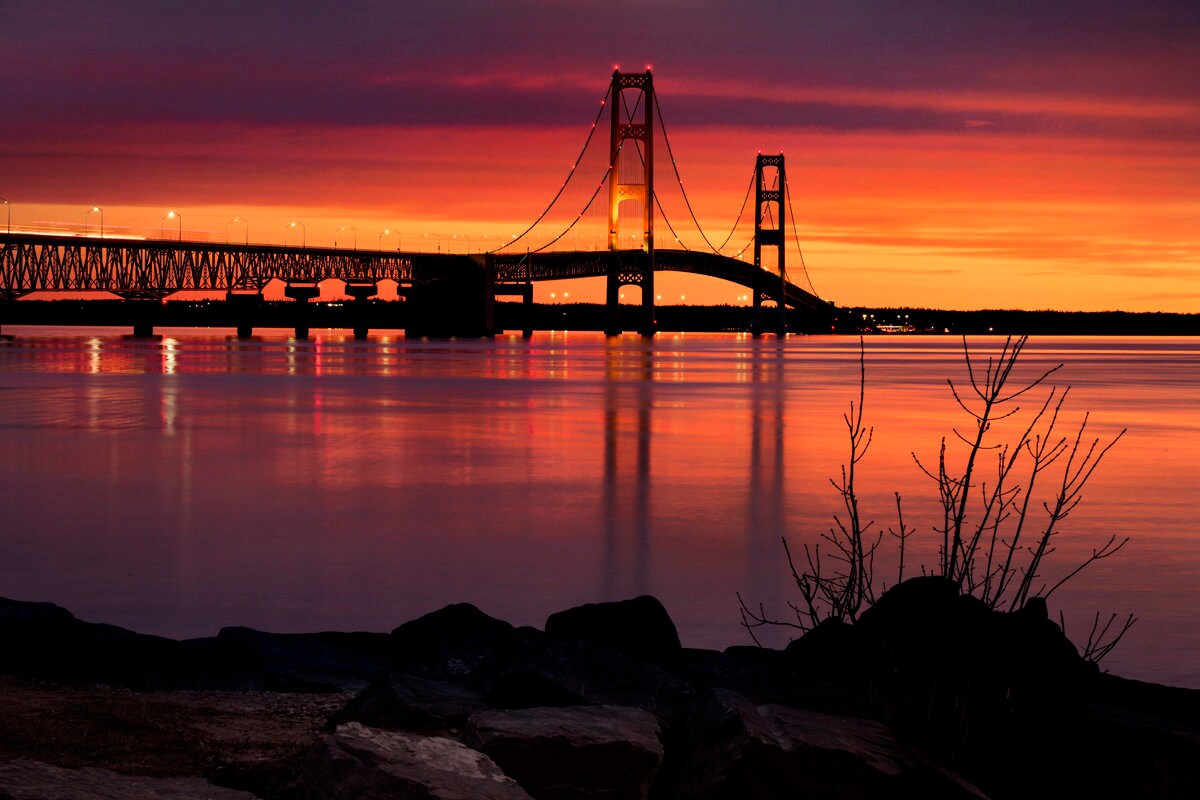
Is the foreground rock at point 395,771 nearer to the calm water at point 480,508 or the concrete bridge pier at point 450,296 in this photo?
the calm water at point 480,508

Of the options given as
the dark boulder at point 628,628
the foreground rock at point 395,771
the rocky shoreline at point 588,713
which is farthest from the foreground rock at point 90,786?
the dark boulder at point 628,628

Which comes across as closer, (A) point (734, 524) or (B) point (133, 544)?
(B) point (133, 544)

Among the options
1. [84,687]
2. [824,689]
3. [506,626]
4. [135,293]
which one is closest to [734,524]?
[506,626]

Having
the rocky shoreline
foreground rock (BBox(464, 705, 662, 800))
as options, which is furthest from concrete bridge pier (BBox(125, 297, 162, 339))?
foreground rock (BBox(464, 705, 662, 800))

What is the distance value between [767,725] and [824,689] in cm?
120

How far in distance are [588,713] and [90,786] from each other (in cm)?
157

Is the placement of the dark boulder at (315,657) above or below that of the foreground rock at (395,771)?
below

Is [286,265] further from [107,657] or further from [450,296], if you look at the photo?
[107,657]

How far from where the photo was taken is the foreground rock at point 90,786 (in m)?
3.65

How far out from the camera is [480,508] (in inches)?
507

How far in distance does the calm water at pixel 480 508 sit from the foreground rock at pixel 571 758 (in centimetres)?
312

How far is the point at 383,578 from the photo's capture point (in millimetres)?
9266

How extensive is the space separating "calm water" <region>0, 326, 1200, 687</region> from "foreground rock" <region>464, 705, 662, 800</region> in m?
3.12

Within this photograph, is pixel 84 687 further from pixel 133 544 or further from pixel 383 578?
pixel 133 544
